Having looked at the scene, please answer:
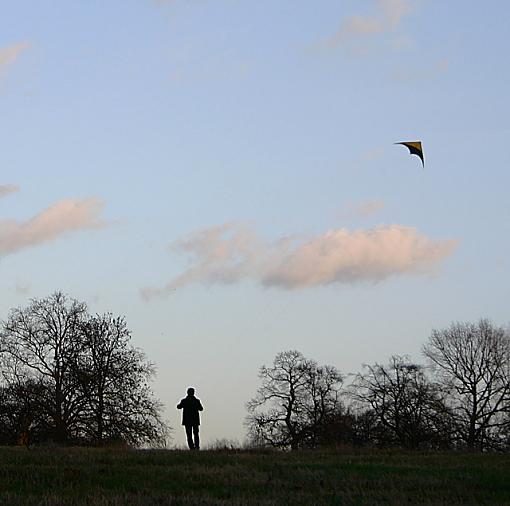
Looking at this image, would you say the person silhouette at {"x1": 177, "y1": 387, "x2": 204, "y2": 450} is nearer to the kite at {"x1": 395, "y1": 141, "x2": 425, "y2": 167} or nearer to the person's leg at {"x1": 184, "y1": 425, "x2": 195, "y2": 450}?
the person's leg at {"x1": 184, "y1": 425, "x2": 195, "y2": 450}

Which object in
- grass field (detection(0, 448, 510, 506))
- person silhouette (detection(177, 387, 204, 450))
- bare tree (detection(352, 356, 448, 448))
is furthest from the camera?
bare tree (detection(352, 356, 448, 448))

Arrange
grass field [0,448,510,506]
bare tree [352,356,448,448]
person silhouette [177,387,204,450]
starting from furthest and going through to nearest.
A: bare tree [352,356,448,448] → person silhouette [177,387,204,450] → grass field [0,448,510,506]

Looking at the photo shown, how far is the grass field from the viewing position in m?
21.5

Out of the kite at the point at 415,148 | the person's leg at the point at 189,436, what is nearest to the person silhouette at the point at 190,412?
the person's leg at the point at 189,436

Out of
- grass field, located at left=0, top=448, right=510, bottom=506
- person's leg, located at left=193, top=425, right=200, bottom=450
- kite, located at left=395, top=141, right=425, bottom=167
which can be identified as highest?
kite, located at left=395, top=141, right=425, bottom=167

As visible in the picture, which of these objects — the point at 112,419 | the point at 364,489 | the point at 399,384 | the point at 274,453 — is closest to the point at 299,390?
the point at 399,384

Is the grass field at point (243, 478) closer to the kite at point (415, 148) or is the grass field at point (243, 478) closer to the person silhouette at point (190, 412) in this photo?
the person silhouette at point (190, 412)

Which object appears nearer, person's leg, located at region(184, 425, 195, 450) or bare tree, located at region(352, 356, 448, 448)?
person's leg, located at region(184, 425, 195, 450)

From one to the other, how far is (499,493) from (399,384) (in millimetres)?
63436

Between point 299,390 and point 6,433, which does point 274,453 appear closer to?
point 6,433

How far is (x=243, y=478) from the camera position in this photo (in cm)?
2417

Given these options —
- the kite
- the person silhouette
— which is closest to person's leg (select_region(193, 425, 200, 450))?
the person silhouette

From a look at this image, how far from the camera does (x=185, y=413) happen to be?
30.2 meters

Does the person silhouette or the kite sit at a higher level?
the kite
